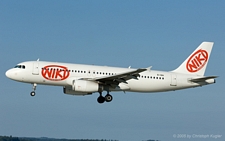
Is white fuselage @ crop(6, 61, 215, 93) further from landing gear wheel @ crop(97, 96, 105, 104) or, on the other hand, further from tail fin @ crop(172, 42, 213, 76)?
tail fin @ crop(172, 42, 213, 76)

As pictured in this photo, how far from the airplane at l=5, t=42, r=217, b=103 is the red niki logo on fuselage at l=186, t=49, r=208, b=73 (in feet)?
5.38

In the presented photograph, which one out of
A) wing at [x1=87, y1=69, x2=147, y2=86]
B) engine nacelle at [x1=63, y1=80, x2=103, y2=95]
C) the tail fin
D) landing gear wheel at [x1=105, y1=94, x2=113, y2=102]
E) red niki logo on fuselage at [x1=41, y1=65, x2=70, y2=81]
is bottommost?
landing gear wheel at [x1=105, y1=94, x2=113, y2=102]

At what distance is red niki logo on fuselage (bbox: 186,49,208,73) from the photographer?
60.5 metres

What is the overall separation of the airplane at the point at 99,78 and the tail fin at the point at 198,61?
115 centimetres

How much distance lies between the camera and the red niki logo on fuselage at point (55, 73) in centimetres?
5275

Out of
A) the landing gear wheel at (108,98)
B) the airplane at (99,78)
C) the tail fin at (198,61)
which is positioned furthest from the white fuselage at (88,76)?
the tail fin at (198,61)

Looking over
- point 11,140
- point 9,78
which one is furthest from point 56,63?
point 11,140

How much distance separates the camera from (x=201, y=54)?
204 feet

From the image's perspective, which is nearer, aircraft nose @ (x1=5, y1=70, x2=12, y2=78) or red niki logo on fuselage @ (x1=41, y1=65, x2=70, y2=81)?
red niki logo on fuselage @ (x1=41, y1=65, x2=70, y2=81)

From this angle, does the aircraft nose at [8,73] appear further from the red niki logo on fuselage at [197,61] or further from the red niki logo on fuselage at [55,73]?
the red niki logo on fuselage at [197,61]

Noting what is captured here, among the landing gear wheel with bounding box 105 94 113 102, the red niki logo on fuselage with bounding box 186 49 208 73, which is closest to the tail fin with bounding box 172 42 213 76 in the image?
the red niki logo on fuselage with bounding box 186 49 208 73

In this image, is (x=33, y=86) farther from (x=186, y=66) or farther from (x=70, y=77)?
(x=186, y=66)

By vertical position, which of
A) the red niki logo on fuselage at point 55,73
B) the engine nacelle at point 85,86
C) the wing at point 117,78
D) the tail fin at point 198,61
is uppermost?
the tail fin at point 198,61

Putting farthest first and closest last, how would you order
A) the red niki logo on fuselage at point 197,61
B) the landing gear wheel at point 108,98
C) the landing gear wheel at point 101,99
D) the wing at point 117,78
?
the red niki logo on fuselage at point 197,61
the landing gear wheel at point 101,99
the landing gear wheel at point 108,98
the wing at point 117,78
